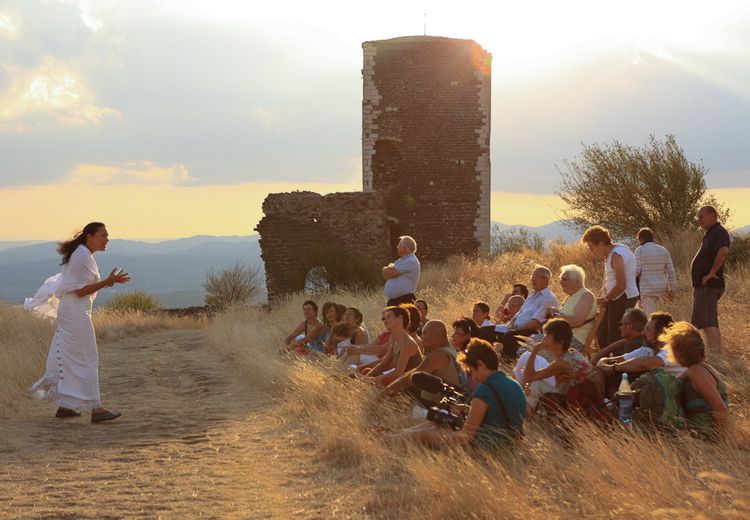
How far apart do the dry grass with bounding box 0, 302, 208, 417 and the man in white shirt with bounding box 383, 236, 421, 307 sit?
177 inches

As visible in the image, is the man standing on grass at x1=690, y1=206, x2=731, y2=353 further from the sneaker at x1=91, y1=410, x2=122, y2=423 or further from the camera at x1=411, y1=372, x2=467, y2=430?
the sneaker at x1=91, y1=410, x2=122, y2=423

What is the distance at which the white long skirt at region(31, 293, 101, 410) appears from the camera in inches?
353

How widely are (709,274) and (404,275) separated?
3.93 metres

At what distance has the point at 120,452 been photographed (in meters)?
7.66

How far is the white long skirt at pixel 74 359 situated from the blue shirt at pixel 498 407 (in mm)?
4253

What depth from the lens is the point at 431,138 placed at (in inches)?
1017

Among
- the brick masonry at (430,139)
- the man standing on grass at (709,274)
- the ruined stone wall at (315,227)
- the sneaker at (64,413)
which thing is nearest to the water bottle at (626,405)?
the man standing on grass at (709,274)

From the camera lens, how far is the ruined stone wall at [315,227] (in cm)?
2381

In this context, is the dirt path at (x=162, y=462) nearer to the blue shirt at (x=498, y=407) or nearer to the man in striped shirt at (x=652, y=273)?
the blue shirt at (x=498, y=407)

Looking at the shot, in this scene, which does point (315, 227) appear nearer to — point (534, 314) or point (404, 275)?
point (404, 275)

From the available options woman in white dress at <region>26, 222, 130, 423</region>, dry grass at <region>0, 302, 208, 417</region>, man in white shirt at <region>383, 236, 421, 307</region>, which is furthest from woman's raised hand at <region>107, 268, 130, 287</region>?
man in white shirt at <region>383, 236, 421, 307</region>

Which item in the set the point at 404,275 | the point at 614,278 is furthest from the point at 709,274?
the point at 404,275

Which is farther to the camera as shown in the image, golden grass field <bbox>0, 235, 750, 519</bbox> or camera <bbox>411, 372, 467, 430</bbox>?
camera <bbox>411, 372, 467, 430</bbox>

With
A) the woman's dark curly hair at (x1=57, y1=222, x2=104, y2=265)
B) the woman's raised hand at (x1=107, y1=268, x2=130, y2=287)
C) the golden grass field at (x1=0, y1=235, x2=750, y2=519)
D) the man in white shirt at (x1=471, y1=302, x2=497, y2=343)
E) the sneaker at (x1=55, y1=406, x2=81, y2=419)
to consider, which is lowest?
the sneaker at (x1=55, y1=406, x2=81, y2=419)
